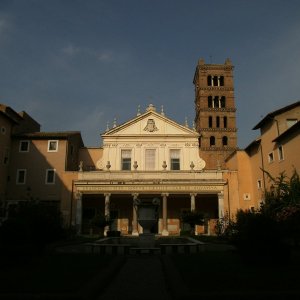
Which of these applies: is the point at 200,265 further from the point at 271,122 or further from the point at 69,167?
the point at 69,167

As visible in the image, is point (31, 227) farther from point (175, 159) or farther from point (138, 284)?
point (175, 159)

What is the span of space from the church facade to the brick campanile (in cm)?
1179

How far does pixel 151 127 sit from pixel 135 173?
602 centimetres

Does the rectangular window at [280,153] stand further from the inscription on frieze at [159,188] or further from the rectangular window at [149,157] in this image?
the rectangular window at [149,157]

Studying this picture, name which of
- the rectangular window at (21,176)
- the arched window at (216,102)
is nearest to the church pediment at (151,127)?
the rectangular window at (21,176)

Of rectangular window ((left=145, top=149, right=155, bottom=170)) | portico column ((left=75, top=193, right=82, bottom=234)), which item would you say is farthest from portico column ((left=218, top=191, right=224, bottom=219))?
portico column ((left=75, top=193, right=82, bottom=234))

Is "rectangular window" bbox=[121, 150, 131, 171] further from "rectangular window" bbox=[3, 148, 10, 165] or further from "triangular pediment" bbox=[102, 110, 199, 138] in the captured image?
"rectangular window" bbox=[3, 148, 10, 165]

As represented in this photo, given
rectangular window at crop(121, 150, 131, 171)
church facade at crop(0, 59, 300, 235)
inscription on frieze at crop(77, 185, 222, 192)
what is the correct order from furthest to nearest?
rectangular window at crop(121, 150, 131, 171) → inscription on frieze at crop(77, 185, 222, 192) → church facade at crop(0, 59, 300, 235)

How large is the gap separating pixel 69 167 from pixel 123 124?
710cm

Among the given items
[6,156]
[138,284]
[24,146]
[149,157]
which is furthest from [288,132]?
[6,156]

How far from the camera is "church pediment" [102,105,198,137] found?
4109 cm

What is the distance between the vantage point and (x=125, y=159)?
40.9 meters

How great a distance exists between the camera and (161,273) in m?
12.4

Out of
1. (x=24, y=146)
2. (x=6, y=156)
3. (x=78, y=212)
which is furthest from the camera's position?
(x=24, y=146)
